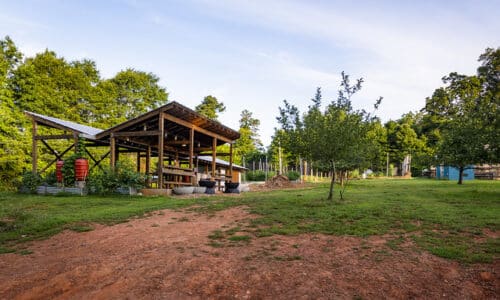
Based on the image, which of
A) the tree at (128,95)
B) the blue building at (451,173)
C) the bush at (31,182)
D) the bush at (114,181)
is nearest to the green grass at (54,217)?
the bush at (114,181)

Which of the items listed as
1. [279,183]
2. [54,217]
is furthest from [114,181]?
[279,183]

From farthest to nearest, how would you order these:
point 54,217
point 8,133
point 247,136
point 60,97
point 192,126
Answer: point 247,136, point 60,97, point 8,133, point 192,126, point 54,217

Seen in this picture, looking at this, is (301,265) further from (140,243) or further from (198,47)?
(198,47)

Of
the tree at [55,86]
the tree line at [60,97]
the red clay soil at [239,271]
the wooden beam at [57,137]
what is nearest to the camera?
the red clay soil at [239,271]

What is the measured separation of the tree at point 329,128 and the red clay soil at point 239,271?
4.45 meters

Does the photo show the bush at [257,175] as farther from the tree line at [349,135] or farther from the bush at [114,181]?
the bush at [114,181]

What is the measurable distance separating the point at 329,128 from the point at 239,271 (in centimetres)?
Answer: 659

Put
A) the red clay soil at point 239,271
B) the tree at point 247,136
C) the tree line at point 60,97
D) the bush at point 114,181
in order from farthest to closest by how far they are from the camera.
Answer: the tree at point 247,136, the tree line at point 60,97, the bush at point 114,181, the red clay soil at point 239,271

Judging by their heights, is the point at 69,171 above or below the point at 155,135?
below

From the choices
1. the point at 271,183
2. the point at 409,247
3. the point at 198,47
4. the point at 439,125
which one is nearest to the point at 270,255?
the point at 409,247

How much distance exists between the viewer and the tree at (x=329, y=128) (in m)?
9.57

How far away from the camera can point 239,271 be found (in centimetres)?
410

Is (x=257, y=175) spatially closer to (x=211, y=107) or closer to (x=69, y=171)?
(x=211, y=107)

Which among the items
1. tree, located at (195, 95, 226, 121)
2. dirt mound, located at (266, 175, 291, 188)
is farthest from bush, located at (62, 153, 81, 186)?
tree, located at (195, 95, 226, 121)
